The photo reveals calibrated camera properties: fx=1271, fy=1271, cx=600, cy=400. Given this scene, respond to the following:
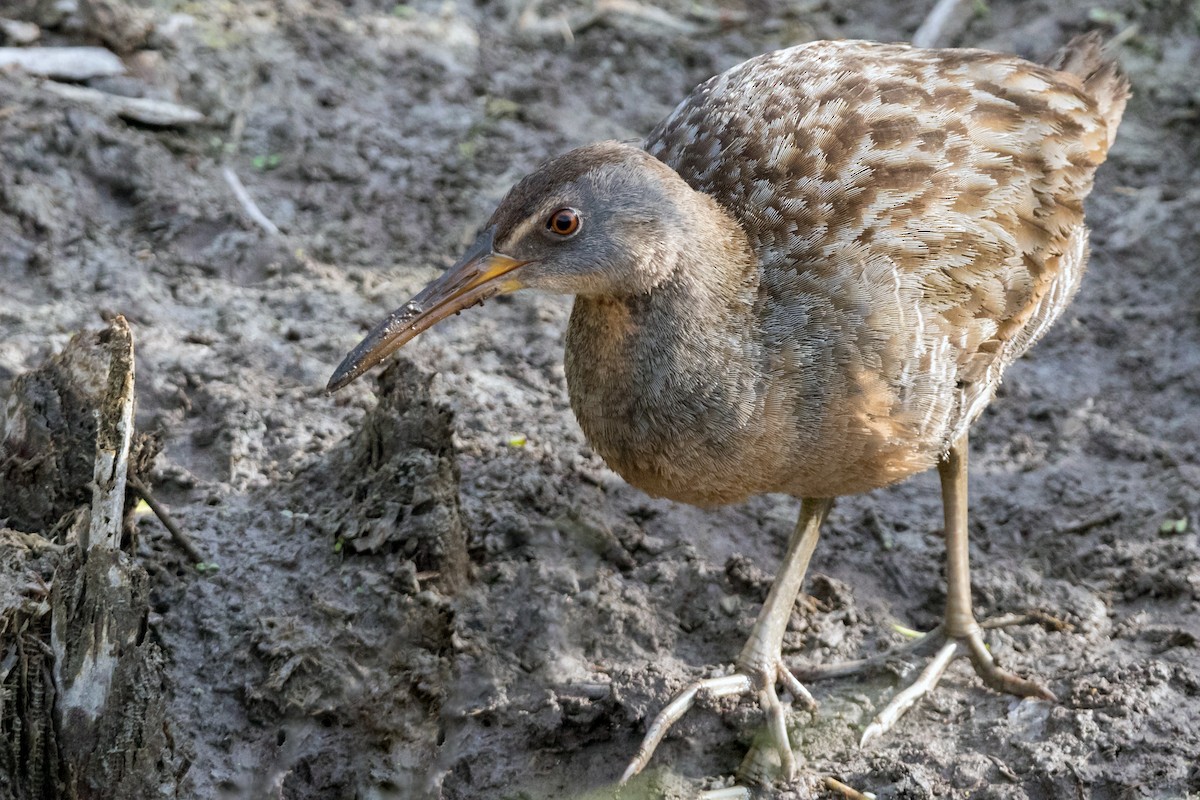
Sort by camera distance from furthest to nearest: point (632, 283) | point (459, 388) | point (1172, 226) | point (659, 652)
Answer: point (1172, 226) → point (459, 388) → point (659, 652) → point (632, 283)

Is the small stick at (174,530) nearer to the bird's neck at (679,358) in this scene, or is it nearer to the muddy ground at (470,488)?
the muddy ground at (470,488)

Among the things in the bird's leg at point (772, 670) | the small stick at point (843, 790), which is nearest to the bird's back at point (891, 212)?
the bird's leg at point (772, 670)

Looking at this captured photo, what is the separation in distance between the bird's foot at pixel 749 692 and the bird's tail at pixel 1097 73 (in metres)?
2.18

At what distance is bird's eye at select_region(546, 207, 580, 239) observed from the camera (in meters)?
3.43

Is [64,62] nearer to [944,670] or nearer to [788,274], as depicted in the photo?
[788,274]

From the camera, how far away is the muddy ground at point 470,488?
3.73 m

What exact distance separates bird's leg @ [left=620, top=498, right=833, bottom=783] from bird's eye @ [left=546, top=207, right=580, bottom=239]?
129cm

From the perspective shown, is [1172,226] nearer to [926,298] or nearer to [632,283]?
[926,298]

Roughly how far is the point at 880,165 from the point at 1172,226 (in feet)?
9.86

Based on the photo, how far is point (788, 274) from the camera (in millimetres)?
→ 3611

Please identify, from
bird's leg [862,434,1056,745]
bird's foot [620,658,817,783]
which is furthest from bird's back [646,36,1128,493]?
bird's foot [620,658,817,783]

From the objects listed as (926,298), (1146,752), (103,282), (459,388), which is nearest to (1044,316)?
(926,298)

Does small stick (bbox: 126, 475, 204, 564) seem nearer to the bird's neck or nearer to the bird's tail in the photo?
the bird's neck

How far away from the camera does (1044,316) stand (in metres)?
4.20
